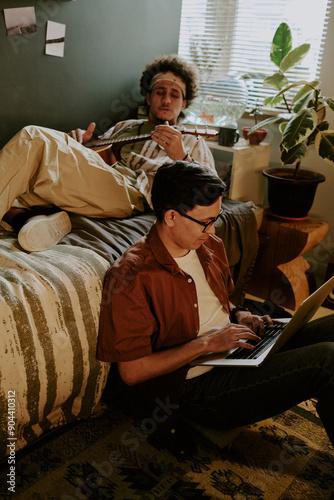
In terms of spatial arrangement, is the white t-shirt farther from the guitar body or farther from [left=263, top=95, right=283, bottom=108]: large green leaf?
[left=263, top=95, right=283, bottom=108]: large green leaf

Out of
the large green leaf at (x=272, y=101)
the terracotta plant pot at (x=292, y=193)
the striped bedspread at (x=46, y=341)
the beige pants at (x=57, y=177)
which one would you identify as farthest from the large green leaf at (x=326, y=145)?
the striped bedspread at (x=46, y=341)

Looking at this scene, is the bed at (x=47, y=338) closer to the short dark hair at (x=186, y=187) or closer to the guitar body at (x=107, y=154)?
the short dark hair at (x=186, y=187)

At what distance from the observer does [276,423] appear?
1627mm

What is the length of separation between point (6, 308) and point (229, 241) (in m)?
1.28

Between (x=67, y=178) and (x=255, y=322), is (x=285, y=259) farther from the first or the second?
(x=67, y=178)

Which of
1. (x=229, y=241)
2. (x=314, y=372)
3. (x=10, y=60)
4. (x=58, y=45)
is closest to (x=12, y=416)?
(x=314, y=372)

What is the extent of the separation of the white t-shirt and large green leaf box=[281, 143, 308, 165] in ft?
3.32

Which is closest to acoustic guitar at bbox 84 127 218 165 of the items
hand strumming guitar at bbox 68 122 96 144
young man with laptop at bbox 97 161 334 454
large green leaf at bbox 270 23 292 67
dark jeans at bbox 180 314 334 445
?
hand strumming guitar at bbox 68 122 96 144

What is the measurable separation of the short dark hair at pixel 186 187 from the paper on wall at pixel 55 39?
141 centimetres

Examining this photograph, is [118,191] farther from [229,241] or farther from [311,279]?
[311,279]

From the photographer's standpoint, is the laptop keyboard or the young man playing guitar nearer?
the laptop keyboard

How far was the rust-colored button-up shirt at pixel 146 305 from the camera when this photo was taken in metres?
1.25

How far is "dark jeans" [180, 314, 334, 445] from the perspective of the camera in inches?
47.9

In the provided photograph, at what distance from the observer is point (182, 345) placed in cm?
130
